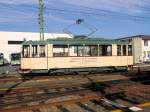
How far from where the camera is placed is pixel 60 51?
2392 centimetres

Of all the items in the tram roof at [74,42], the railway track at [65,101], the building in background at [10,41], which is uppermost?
the building in background at [10,41]

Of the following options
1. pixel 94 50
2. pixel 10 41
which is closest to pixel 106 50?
pixel 94 50

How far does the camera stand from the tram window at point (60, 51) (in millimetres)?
23734

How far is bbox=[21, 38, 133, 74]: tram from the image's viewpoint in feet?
76.0

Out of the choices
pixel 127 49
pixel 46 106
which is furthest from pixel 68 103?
pixel 127 49

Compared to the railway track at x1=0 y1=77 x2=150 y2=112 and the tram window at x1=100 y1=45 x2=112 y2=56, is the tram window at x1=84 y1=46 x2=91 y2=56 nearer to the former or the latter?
the tram window at x1=100 y1=45 x2=112 y2=56

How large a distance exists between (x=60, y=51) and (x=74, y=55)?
115cm

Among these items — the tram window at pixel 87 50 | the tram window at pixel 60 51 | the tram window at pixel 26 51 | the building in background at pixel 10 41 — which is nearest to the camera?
the tram window at pixel 26 51

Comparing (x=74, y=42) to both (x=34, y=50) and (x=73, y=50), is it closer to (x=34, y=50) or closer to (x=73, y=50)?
(x=73, y=50)

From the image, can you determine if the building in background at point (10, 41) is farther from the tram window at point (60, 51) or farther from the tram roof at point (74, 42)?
the tram window at point (60, 51)

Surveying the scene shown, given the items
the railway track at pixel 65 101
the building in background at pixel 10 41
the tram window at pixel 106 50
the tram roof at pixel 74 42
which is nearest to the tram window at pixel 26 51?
the tram roof at pixel 74 42

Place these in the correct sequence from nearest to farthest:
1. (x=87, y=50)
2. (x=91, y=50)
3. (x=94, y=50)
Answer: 1. (x=87, y=50)
2. (x=91, y=50)
3. (x=94, y=50)

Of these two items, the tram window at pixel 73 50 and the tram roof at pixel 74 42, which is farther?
the tram window at pixel 73 50

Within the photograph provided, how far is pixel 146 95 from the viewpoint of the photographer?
13.7 meters
